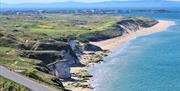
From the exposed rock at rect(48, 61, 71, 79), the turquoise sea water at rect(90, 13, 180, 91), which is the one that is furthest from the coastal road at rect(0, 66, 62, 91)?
the exposed rock at rect(48, 61, 71, 79)

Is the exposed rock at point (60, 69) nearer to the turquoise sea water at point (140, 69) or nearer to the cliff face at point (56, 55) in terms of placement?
the cliff face at point (56, 55)

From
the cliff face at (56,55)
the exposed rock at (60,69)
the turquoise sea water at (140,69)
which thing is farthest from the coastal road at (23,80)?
the exposed rock at (60,69)

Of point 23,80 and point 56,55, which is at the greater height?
point 23,80

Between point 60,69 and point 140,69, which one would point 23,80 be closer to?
point 60,69

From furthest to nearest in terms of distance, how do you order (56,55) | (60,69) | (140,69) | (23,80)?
(140,69) → (56,55) → (60,69) → (23,80)

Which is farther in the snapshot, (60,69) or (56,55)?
(56,55)

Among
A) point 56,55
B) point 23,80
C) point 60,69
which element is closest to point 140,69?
point 56,55
